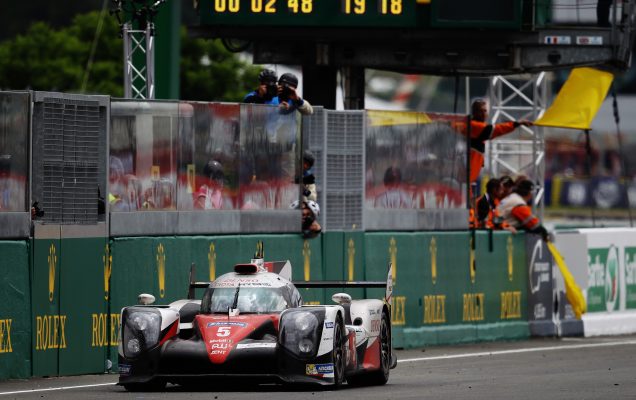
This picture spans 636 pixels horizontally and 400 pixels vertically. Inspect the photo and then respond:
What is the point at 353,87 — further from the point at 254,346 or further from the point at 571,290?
the point at 254,346

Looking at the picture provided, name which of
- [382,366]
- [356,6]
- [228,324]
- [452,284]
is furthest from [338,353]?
[356,6]

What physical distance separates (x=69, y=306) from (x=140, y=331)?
2778 millimetres

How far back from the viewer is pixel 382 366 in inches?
583

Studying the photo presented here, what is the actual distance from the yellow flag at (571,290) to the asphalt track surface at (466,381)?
240cm

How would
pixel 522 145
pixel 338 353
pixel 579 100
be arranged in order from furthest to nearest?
pixel 522 145
pixel 579 100
pixel 338 353

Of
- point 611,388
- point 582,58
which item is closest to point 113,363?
point 611,388

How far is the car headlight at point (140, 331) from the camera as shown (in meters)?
13.5

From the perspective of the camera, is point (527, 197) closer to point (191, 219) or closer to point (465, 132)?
point (465, 132)

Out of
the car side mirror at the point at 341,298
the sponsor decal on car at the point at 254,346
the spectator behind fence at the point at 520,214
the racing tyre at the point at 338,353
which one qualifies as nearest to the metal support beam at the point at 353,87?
the spectator behind fence at the point at 520,214

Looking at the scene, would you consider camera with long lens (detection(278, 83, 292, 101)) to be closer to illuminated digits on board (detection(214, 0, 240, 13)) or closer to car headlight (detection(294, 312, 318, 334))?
illuminated digits on board (detection(214, 0, 240, 13))

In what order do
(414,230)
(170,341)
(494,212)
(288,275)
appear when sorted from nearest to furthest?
1. (170,341)
2. (288,275)
3. (414,230)
4. (494,212)

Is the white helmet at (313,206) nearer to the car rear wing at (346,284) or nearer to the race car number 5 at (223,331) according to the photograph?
the car rear wing at (346,284)

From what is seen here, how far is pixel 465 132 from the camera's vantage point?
2217cm

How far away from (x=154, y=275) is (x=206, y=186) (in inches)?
56.8
